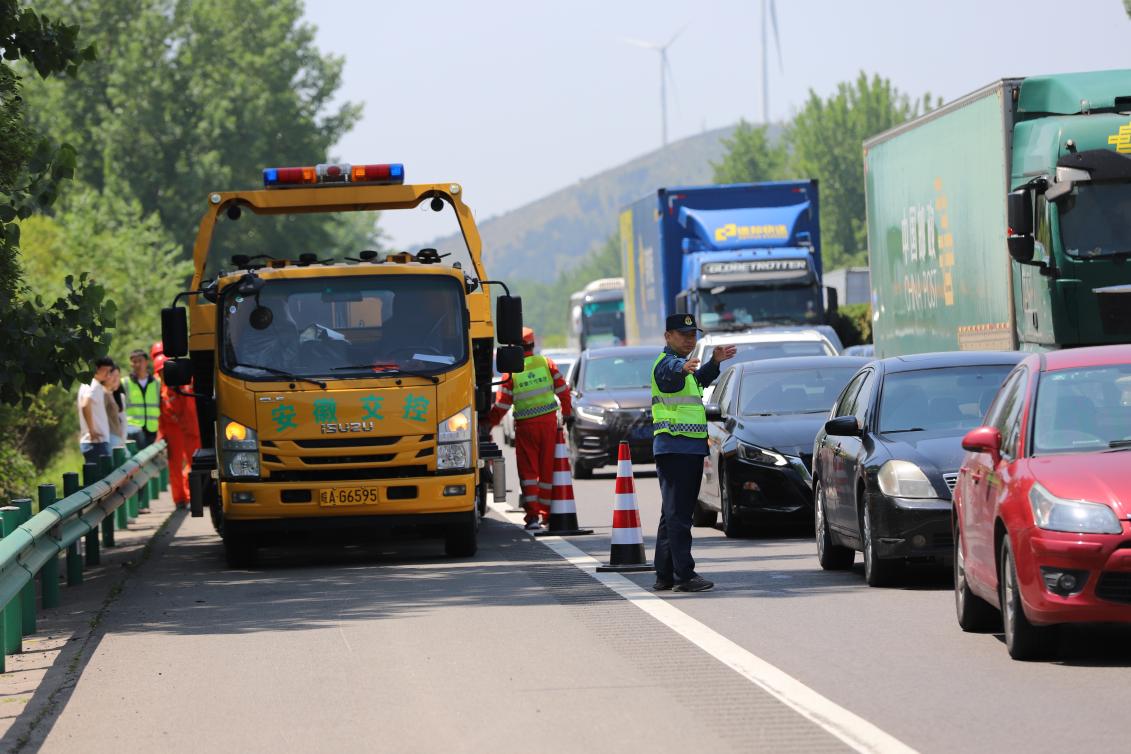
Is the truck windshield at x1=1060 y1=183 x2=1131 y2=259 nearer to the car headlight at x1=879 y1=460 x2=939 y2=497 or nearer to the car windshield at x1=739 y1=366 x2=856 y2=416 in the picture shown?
the car windshield at x1=739 y1=366 x2=856 y2=416

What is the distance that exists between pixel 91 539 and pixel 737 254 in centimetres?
1890

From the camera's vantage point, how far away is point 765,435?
57.1 feet

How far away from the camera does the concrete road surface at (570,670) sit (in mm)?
8188

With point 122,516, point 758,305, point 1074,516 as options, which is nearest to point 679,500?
point 1074,516

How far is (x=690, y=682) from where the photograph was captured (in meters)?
9.48

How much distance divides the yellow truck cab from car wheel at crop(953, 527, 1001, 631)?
577 centimetres

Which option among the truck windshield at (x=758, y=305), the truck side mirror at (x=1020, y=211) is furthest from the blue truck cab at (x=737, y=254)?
the truck side mirror at (x=1020, y=211)

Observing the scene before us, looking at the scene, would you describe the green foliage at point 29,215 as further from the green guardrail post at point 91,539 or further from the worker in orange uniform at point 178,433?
the worker in orange uniform at point 178,433

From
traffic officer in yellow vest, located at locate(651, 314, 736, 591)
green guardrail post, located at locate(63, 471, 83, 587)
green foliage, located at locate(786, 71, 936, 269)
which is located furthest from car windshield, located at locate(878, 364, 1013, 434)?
green foliage, located at locate(786, 71, 936, 269)

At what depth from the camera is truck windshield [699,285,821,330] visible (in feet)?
112

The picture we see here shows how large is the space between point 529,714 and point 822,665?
69.4 inches

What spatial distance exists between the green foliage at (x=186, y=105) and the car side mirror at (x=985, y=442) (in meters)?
68.0

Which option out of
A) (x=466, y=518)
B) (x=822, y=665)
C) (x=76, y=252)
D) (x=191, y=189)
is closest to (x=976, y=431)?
(x=822, y=665)

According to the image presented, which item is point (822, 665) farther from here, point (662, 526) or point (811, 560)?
point (811, 560)
